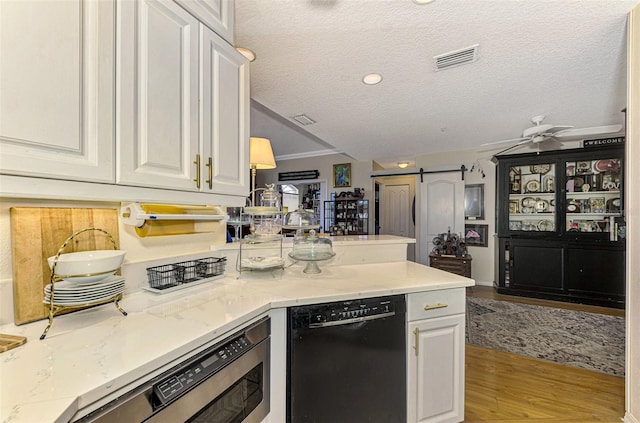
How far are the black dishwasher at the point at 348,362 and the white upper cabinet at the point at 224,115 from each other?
75cm

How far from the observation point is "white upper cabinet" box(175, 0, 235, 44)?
1.22 metres

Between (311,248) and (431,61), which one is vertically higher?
(431,61)

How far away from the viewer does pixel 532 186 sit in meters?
4.31

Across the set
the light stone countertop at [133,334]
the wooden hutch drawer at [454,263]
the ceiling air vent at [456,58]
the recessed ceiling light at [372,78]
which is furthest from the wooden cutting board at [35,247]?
the wooden hutch drawer at [454,263]

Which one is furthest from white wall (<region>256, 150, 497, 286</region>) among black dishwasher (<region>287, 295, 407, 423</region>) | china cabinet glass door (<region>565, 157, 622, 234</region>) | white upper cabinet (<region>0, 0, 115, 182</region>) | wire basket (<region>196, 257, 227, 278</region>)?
white upper cabinet (<region>0, 0, 115, 182</region>)

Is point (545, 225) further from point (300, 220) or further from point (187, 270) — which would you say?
point (187, 270)

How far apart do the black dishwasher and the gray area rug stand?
1.78 meters

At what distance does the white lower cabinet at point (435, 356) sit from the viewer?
1453mm

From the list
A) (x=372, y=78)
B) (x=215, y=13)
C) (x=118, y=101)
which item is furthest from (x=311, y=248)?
(x=372, y=78)

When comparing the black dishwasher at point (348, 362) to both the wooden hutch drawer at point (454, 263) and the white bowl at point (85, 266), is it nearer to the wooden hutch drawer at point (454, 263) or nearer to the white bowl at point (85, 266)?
the white bowl at point (85, 266)

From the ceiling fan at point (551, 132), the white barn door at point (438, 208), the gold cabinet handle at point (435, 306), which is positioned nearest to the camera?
the gold cabinet handle at point (435, 306)

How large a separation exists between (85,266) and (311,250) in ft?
3.94

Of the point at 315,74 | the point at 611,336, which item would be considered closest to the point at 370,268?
the point at 315,74

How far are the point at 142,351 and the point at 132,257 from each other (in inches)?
28.5
